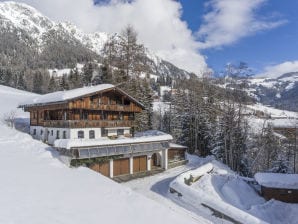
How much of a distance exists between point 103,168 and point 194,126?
23.0 meters

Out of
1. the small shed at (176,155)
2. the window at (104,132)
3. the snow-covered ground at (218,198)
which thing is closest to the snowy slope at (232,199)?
the snow-covered ground at (218,198)

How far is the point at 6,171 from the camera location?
21109mm

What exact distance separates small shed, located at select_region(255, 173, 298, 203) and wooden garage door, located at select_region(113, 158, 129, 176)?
43.7ft

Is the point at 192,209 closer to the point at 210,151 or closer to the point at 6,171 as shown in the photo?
the point at 6,171

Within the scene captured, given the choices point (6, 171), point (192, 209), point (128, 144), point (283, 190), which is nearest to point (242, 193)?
point (283, 190)

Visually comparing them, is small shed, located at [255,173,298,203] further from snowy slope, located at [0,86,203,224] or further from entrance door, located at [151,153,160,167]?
snowy slope, located at [0,86,203,224]

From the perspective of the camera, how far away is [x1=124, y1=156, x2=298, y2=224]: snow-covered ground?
78.7 feet

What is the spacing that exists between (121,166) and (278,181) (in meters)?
15.4

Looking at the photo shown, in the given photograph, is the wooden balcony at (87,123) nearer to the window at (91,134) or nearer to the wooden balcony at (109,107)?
the window at (91,134)

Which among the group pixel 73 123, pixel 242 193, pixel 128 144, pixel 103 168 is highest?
pixel 73 123

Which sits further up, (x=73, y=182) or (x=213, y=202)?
(x=73, y=182)

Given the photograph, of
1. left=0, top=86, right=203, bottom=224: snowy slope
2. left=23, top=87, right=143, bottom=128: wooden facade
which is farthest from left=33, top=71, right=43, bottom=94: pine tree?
left=0, top=86, right=203, bottom=224: snowy slope

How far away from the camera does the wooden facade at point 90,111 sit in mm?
35688

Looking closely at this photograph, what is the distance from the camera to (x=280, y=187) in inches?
1190
